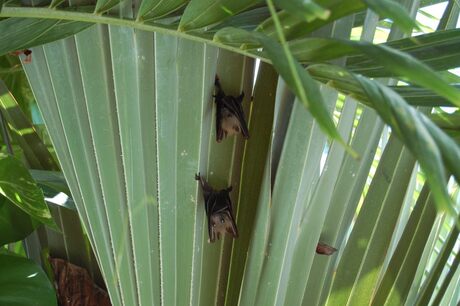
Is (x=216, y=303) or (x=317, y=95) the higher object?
(x=317, y=95)

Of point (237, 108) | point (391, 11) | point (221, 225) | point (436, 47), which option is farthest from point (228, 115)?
point (391, 11)

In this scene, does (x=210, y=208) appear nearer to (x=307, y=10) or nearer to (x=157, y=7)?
(x=157, y=7)

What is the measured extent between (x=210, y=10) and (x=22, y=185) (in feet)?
1.22

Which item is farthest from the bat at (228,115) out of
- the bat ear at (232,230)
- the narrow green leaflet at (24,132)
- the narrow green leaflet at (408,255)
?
the narrow green leaflet at (24,132)

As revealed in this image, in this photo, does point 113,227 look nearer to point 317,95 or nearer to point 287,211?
point 287,211

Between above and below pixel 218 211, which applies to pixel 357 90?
above

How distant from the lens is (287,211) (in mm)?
775

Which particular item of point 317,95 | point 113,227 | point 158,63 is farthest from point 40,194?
point 317,95

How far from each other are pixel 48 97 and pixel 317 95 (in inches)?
20.1

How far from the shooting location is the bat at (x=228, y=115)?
75 cm

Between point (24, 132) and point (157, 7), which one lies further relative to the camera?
point (24, 132)

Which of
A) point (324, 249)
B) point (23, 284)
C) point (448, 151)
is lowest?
point (23, 284)

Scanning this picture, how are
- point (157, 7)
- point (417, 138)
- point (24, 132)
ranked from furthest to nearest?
point (24, 132), point (157, 7), point (417, 138)

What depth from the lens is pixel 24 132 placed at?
1116mm
